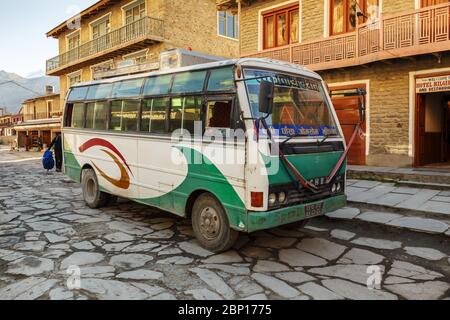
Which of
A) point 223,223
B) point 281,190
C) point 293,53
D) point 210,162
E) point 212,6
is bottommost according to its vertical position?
point 223,223

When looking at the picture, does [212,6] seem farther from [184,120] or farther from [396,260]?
[396,260]

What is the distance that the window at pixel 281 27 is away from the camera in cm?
1458

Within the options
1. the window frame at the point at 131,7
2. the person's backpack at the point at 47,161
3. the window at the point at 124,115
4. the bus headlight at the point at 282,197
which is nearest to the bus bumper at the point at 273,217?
the bus headlight at the point at 282,197

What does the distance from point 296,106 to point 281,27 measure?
34.9 feet

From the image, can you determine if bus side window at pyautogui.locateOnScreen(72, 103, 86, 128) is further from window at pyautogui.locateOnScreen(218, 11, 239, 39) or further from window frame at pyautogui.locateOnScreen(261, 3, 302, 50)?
window at pyautogui.locateOnScreen(218, 11, 239, 39)

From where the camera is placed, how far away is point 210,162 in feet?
17.2

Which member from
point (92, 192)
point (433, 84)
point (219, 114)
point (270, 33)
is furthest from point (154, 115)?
point (270, 33)

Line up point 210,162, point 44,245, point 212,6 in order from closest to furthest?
point 210,162 < point 44,245 < point 212,6

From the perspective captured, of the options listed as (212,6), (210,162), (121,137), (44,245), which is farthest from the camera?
(212,6)

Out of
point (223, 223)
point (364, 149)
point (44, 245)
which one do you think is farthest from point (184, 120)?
point (364, 149)

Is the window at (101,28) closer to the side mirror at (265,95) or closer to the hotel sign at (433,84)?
the hotel sign at (433,84)

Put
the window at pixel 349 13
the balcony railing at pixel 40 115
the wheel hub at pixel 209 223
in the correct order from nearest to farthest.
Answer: the wheel hub at pixel 209 223 → the window at pixel 349 13 → the balcony railing at pixel 40 115

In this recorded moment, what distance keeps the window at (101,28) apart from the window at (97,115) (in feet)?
62.5
